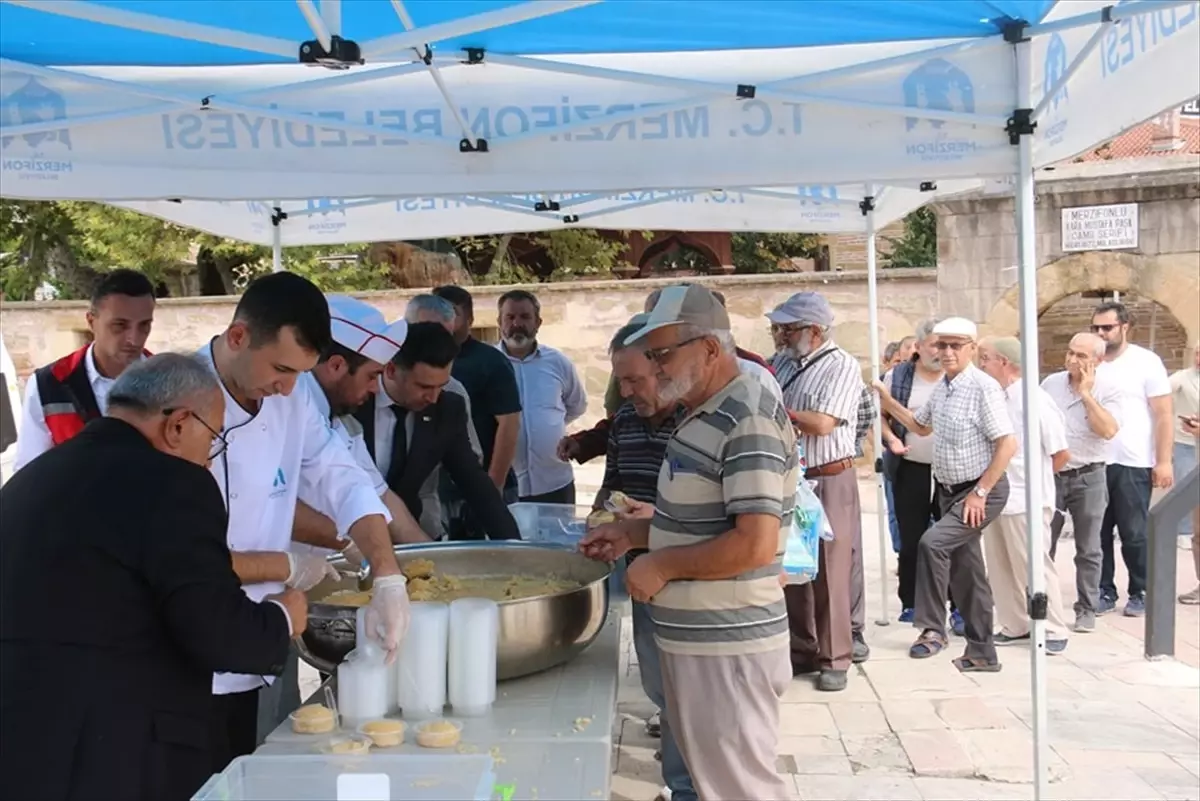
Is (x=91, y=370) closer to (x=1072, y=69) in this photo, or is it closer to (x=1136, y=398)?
(x=1072, y=69)

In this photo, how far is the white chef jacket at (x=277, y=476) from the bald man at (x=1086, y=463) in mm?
4473

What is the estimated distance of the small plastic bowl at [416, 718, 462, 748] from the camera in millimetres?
1796

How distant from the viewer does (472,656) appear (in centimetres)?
197

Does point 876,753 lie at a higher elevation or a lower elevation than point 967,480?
lower

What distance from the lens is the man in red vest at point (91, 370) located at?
2990 mm

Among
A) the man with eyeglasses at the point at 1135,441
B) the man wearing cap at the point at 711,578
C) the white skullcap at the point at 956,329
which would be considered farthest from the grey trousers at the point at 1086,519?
the man wearing cap at the point at 711,578

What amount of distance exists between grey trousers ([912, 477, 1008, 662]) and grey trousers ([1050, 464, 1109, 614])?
3.30 ft

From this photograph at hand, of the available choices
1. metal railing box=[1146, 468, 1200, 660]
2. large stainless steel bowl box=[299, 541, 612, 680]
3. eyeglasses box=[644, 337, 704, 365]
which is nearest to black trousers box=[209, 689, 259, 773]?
large stainless steel bowl box=[299, 541, 612, 680]

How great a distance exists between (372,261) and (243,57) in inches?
433

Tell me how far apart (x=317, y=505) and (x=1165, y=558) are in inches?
78.9

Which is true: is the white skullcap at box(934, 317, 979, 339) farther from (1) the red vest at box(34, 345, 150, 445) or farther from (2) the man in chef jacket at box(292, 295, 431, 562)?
(1) the red vest at box(34, 345, 150, 445)

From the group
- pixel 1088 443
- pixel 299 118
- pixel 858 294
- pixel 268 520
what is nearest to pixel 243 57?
pixel 299 118

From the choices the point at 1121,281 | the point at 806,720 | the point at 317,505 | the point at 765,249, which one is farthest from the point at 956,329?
the point at 765,249

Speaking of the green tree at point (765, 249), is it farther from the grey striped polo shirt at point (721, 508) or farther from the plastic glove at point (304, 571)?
the plastic glove at point (304, 571)
